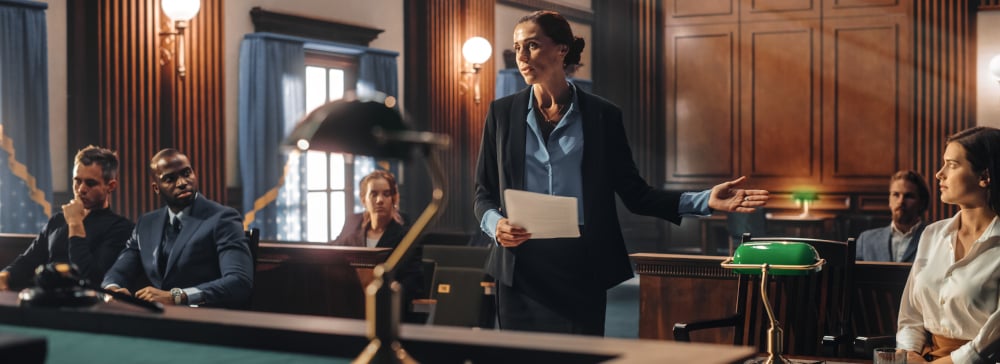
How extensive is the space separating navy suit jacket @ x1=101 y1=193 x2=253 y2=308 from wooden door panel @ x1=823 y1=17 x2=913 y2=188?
777 cm

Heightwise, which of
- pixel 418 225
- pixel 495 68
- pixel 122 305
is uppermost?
pixel 495 68

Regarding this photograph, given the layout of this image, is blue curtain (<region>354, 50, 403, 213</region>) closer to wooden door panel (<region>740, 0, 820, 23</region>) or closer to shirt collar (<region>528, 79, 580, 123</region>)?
wooden door panel (<region>740, 0, 820, 23</region>)

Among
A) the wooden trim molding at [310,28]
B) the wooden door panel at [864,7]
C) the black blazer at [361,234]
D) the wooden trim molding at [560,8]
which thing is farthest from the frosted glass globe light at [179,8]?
the wooden door panel at [864,7]

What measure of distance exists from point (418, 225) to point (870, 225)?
30.5 ft

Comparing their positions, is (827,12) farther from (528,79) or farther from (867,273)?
(528,79)

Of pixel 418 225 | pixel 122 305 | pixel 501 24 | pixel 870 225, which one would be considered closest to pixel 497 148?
pixel 122 305

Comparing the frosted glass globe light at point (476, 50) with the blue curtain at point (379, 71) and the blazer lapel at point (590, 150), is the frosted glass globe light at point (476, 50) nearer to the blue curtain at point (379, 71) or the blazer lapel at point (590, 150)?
the blue curtain at point (379, 71)

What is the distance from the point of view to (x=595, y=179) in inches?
95.5

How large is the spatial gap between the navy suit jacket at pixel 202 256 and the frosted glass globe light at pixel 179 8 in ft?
11.0

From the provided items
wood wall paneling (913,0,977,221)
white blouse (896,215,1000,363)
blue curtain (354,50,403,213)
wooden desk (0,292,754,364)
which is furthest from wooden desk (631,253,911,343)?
wood wall paneling (913,0,977,221)

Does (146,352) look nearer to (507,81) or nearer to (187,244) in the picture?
(187,244)

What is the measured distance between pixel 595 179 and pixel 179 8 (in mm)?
4985

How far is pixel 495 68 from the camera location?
11250 mm

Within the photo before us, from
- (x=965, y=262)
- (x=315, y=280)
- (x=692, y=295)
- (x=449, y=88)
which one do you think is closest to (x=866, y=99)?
(x=449, y=88)
